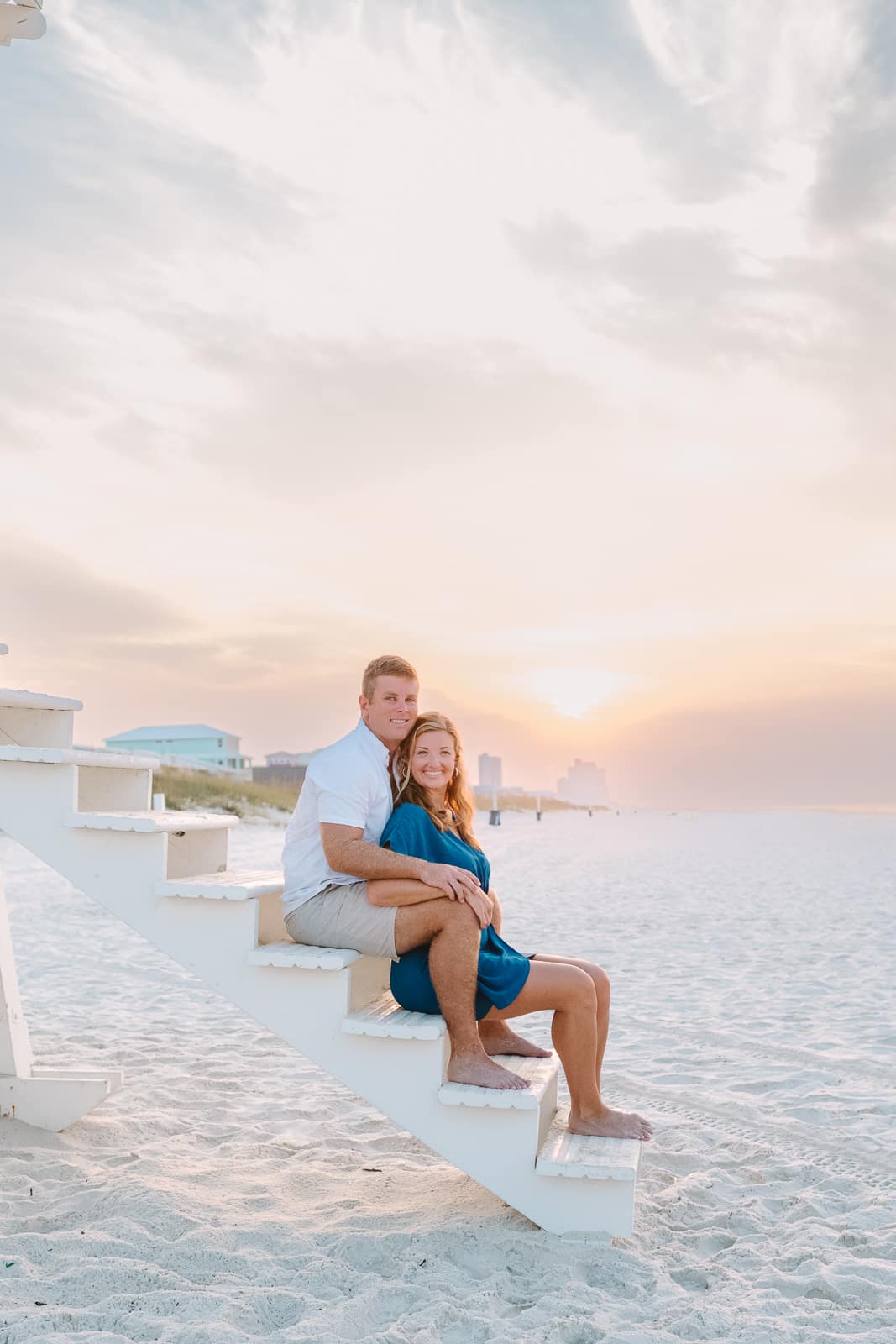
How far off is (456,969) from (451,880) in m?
0.32

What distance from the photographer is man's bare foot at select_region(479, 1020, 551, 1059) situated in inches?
172

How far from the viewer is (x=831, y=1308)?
335 centimetres

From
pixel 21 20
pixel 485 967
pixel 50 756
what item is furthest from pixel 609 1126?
pixel 21 20

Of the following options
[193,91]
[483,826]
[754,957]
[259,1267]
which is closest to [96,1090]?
[259,1267]

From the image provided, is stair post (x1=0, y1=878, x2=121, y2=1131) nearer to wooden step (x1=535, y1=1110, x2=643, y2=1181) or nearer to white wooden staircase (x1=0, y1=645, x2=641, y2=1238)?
white wooden staircase (x1=0, y1=645, x2=641, y2=1238)

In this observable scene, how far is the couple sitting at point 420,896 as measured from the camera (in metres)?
3.82

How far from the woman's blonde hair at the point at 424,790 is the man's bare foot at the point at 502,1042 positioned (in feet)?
2.44

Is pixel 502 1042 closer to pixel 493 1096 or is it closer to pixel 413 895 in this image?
pixel 493 1096

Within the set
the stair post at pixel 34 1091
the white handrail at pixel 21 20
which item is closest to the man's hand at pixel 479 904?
the stair post at pixel 34 1091

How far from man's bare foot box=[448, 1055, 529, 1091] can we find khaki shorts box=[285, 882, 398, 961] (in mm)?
421

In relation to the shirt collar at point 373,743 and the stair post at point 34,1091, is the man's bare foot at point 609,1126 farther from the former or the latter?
the stair post at point 34,1091

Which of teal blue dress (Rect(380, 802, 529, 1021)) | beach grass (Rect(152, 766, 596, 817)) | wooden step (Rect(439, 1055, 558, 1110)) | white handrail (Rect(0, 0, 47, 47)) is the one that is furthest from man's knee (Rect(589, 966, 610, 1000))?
beach grass (Rect(152, 766, 596, 817))

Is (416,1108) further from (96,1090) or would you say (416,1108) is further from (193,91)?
(193,91)

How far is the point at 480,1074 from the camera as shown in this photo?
3.79 meters
